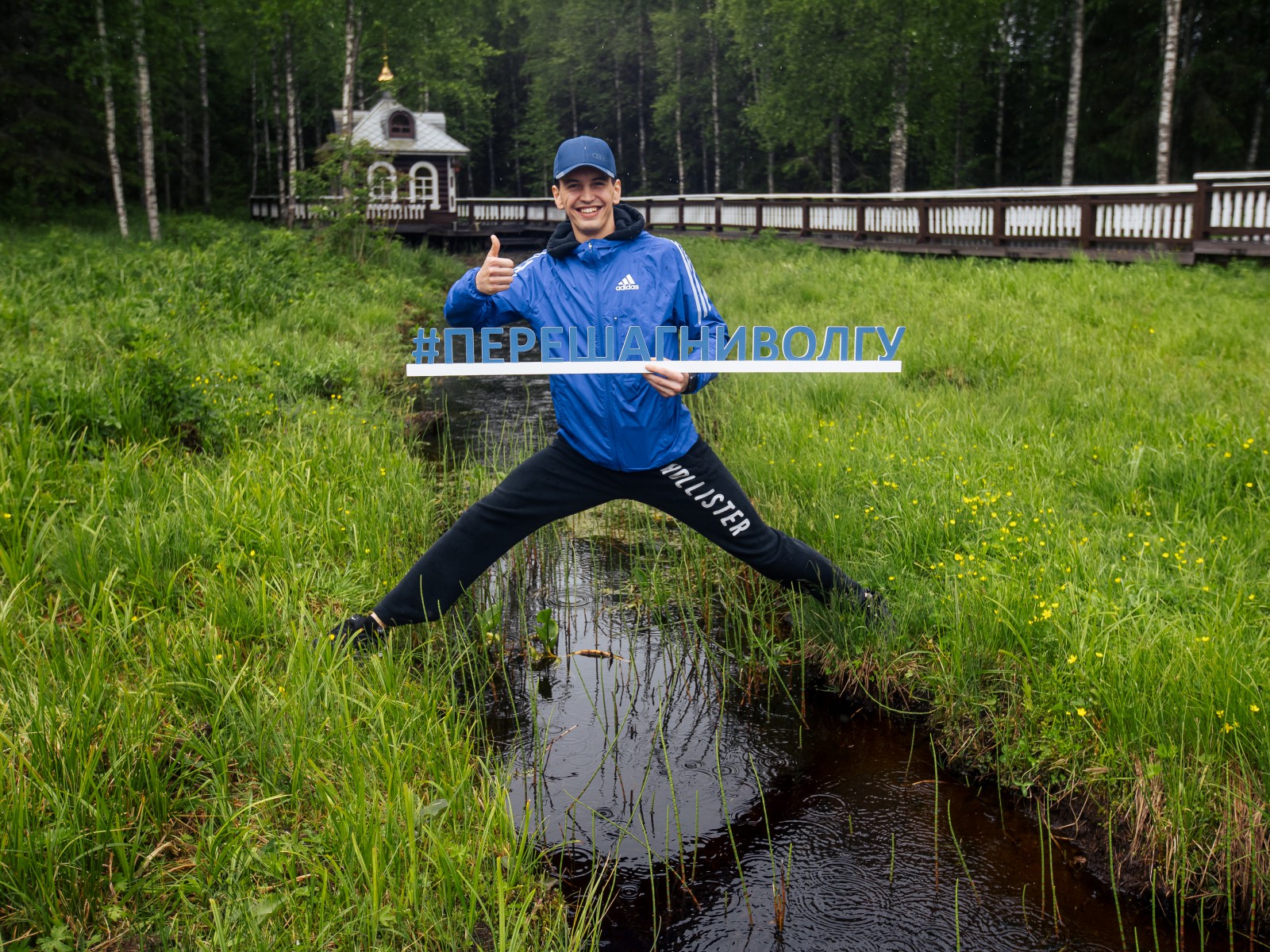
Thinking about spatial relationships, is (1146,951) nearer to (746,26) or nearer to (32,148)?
(32,148)

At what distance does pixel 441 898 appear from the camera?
2881mm

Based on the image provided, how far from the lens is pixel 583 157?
12.4 feet

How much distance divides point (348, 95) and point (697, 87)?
80.7 ft

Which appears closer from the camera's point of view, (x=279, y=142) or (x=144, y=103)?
(x=144, y=103)

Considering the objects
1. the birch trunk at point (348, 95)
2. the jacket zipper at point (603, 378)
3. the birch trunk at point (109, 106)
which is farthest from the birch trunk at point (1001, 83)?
the jacket zipper at point (603, 378)

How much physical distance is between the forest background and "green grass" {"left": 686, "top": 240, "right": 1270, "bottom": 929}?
56.1 ft

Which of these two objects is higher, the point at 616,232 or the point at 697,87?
the point at 697,87

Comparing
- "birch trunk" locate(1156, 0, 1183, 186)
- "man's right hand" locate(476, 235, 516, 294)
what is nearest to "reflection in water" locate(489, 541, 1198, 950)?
"man's right hand" locate(476, 235, 516, 294)

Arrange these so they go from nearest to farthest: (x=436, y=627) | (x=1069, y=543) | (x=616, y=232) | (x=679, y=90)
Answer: (x=616, y=232), (x=1069, y=543), (x=436, y=627), (x=679, y=90)

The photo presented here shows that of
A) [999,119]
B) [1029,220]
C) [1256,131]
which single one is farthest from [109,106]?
[1256,131]

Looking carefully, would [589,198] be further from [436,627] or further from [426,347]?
[436,627]

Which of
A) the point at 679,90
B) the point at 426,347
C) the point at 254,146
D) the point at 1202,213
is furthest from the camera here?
the point at 254,146

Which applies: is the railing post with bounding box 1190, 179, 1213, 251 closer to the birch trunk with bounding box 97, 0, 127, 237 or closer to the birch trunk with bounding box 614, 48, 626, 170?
the birch trunk with bounding box 97, 0, 127, 237

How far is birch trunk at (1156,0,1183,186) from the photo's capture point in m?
21.9
